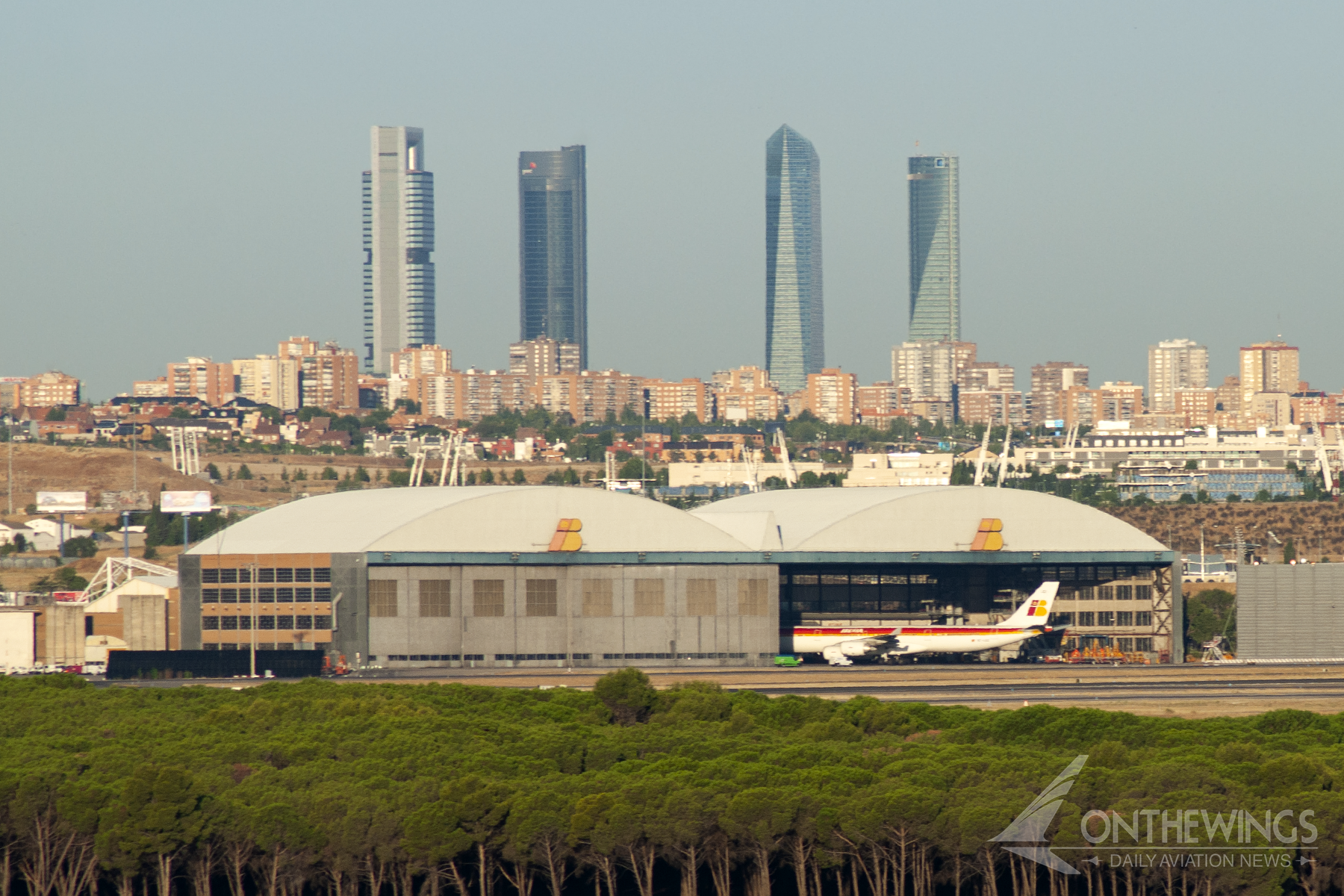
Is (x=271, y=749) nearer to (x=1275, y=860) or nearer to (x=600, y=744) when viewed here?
(x=600, y=744)

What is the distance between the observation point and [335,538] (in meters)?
125

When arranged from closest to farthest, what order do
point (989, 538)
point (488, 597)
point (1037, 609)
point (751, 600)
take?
point (488, 597)
point (751, 600)
point (1037, 609)
point (989, 538)

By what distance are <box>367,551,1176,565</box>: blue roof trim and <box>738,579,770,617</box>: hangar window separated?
1249mm

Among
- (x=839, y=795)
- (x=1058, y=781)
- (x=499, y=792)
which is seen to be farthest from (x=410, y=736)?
(x=1058, y=781)

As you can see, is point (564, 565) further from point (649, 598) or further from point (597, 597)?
point (649, 598)

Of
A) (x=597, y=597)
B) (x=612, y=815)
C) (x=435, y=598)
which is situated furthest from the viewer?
(x=597, y=597)

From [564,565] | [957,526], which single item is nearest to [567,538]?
[564,565]

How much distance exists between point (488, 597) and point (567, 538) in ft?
19.4

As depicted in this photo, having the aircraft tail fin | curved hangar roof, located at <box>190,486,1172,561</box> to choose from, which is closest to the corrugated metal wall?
curved hangar roof, located at <box>190,486,1172,561</box>

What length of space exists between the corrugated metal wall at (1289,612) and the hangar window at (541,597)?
43740 mm

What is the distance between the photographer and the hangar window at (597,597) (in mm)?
123688

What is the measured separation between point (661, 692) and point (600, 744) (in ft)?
56.8

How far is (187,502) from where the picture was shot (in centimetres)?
18912

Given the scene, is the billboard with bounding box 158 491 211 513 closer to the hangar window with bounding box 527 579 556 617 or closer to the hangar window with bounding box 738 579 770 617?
the hangar window with bounding box 527 579 556 617
